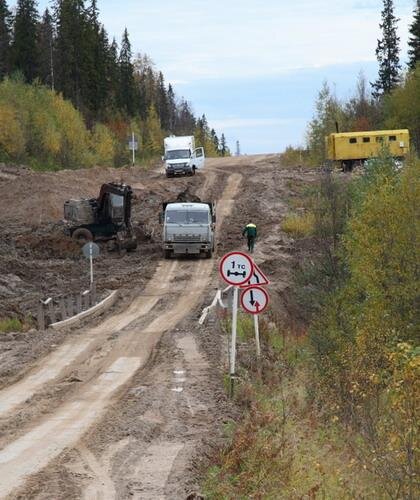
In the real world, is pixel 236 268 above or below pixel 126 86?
below

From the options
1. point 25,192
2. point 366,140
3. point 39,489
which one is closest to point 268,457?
point 39,489

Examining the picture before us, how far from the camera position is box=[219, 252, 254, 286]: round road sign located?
53.2 feet

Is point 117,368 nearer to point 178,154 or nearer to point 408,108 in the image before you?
point 178,154

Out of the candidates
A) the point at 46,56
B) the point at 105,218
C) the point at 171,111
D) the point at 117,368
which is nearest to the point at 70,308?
the point at 117,368

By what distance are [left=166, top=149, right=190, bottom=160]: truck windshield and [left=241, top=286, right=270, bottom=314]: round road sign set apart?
43.7 m

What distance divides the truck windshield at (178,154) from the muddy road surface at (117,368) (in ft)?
38.2

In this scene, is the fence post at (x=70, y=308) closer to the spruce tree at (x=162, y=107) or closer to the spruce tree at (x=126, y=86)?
the spruce tree at (x=126, y=86)

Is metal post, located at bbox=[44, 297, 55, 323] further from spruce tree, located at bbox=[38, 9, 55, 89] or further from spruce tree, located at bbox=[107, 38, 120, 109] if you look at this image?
spruce tree, located at bbox=[107, 38, 120, 109]

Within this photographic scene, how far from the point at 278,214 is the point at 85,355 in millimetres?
28731

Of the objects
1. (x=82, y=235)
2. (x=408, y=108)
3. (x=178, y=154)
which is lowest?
(x=82, y=235)

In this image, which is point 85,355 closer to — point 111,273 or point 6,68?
point 111,273

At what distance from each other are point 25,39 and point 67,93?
10.4 m

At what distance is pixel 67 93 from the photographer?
333ft

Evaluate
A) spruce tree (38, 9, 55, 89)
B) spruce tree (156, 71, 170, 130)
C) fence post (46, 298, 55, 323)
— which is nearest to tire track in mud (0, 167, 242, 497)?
fence post (46, 298, 55, 323)
